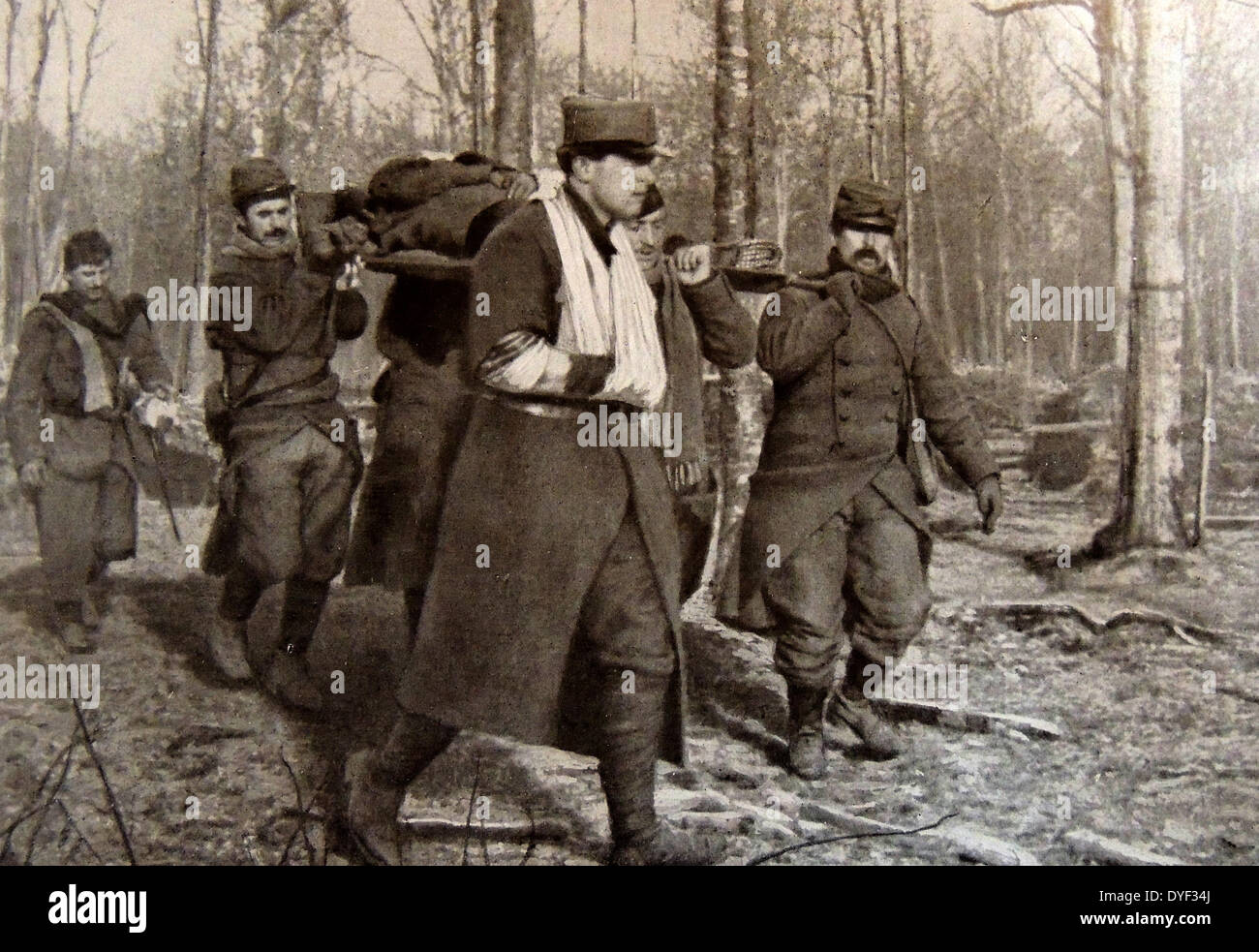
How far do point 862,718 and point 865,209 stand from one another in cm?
167

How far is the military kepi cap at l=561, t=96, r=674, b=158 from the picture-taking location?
12.3 ft

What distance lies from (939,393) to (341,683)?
2.16 metres

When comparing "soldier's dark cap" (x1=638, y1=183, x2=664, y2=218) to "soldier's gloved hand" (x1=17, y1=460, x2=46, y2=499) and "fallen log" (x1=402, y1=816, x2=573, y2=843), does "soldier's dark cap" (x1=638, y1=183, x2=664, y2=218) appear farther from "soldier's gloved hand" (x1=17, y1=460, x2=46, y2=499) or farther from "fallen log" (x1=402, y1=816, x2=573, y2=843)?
"soldier's gloved hand" (x1=17, y1=460, x2=46, y2=499)

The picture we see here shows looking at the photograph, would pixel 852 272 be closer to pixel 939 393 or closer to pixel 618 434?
pixel 939 393

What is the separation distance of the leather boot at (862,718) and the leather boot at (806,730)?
113 millimetres

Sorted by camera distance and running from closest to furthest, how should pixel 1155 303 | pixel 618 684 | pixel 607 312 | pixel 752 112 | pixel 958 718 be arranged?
pixel 618 684 → pixel 607 312 → pixel 958 718 → pixel 752 112 → pixel 1155 303

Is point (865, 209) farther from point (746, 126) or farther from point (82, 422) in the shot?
point (82, 422)

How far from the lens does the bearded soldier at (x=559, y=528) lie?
11.9ft

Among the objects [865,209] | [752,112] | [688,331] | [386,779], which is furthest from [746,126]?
[386,779]

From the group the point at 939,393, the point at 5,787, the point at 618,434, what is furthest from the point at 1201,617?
the point at 5,787

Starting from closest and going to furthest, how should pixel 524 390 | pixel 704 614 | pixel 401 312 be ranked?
pixel 524 390 → pixel 401 312 → pixel 704 614

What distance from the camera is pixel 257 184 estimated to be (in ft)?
13.2

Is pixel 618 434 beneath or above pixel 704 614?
above
